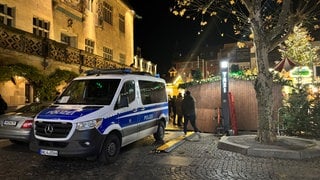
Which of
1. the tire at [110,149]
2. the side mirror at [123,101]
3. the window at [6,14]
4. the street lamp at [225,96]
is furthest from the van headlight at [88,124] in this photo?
the window at [6,14]

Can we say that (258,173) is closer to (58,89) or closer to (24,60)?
(24,60)

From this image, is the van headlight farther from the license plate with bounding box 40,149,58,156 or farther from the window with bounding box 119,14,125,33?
the window with bounding box 119,14,125,33

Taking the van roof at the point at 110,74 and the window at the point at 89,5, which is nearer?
the van roof at the point at 110,74

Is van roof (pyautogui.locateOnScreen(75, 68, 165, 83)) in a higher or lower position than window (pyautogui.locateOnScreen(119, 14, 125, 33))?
lower

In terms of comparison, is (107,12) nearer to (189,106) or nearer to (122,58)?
(122,58)

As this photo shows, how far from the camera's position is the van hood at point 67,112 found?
814 cm

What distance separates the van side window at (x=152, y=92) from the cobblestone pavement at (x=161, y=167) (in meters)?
1.82

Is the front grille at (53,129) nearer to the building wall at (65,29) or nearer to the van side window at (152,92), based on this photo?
the van side window at (152,92)

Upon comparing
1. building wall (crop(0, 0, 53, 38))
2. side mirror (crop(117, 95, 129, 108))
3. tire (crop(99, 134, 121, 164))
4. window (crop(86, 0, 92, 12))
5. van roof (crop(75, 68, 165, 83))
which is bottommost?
tire (crop(99, 134, 121, 164))

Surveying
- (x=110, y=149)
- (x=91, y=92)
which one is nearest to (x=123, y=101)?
(x=91, y=92)

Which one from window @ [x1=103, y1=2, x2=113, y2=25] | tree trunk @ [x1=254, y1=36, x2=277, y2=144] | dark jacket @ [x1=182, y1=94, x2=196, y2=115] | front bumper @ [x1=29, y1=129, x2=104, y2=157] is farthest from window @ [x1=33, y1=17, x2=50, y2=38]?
tree trunk @ [x1=254, y1=36, x2=277, y2=144]

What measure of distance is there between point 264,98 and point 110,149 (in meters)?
5.63

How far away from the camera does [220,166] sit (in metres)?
8.47

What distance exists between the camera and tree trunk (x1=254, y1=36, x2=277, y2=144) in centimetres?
1095
